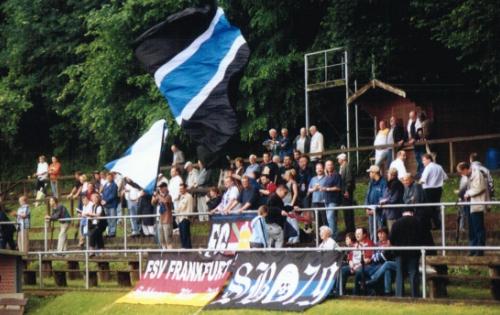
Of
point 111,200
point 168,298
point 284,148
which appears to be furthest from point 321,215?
point 111,200

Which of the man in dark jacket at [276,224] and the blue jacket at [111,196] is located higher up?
the blue jacket at [111,196]

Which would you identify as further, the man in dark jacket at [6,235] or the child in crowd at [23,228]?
the man in dark jacket at [6,235]

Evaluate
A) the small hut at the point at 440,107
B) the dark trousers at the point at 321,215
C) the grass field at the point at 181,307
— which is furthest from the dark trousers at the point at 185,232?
the small hut at the point at 440,107

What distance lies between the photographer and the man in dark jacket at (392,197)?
2869cm

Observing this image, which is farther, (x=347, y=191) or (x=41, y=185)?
(x=41, y=185)

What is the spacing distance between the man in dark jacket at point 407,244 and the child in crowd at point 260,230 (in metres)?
3.85

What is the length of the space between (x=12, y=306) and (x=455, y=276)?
11.9m

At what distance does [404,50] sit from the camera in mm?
42625

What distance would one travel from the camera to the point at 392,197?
94.9 ft

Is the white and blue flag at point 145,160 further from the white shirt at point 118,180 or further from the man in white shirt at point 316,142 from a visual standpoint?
the white shirt at point 118,180

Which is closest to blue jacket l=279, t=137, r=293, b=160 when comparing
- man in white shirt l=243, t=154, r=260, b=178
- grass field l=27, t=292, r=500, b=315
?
man in white shirt l=243, t=154, r=260, b=178

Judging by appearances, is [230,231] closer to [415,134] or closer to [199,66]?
[199,66]

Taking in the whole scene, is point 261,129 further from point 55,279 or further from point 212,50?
point 212,50

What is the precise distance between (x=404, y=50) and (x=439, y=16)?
13.5ft
